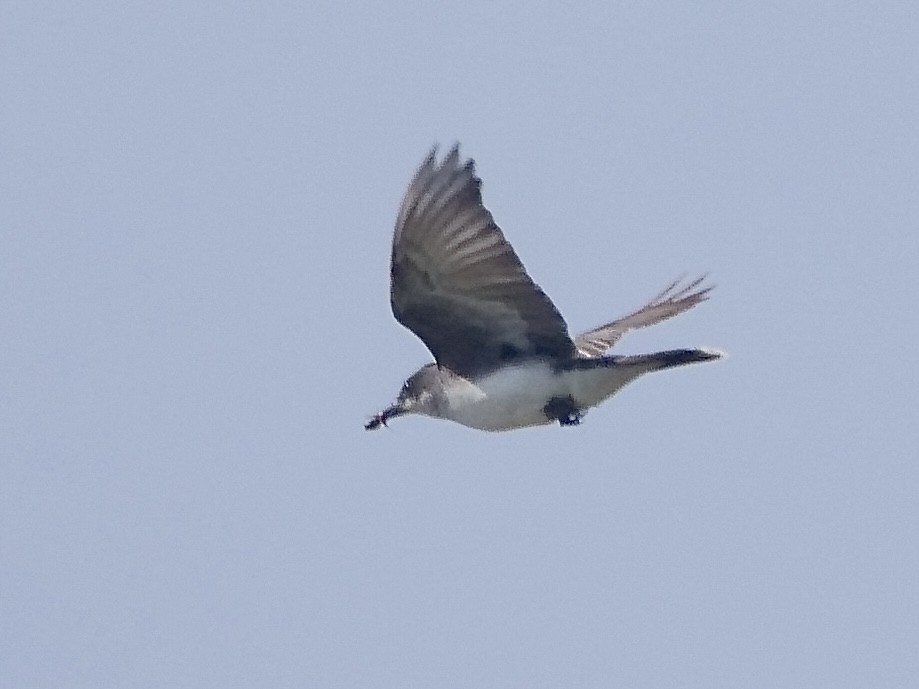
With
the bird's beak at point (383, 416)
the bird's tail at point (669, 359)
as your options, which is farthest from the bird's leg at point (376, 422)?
the bird's tail at point (669, 359)

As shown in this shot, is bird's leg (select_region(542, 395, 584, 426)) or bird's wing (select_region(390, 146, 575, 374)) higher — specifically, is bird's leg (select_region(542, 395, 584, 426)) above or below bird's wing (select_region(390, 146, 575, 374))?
below

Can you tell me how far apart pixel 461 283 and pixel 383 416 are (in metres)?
2.24

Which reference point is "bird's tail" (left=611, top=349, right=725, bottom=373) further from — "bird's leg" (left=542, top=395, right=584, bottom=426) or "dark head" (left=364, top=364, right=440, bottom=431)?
"dark head" (left=364, top=364, right=440, bottom=431)

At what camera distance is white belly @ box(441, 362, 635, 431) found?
1470cm

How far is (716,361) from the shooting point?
14.2 m

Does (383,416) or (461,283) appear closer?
(461,283)

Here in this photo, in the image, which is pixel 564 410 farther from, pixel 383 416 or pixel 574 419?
pixel 383 416

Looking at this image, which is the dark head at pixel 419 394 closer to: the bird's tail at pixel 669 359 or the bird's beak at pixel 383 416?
the bird's beak at pixel 383 416

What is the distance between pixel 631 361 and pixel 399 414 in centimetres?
239

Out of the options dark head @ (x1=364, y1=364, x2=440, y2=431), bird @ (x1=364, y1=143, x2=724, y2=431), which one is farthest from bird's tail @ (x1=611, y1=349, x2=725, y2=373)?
dark head @ (x1=364, y1=364, x2=440, y2=431)

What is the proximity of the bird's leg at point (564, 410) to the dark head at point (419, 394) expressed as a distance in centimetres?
96

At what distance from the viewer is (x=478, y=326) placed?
1485 centimetres

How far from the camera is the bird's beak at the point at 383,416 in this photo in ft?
52.8

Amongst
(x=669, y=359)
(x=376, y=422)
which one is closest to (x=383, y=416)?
(x=376, y=422)
